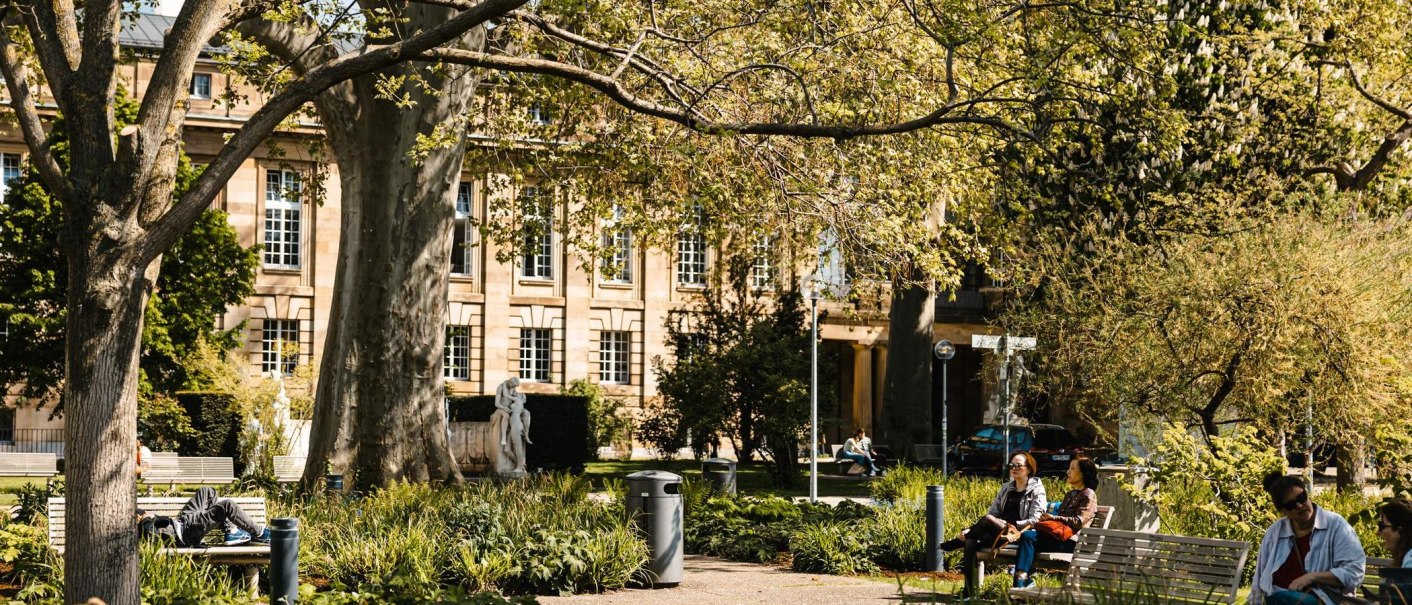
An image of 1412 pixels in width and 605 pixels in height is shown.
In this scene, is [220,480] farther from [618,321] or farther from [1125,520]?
[618,321]

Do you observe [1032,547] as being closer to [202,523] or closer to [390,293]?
[202,523]

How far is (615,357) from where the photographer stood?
56031mm

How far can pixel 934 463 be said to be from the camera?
34.0 metres

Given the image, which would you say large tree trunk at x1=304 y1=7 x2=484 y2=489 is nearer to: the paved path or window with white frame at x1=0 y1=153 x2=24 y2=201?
the paved path

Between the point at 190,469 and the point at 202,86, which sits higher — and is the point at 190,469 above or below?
below

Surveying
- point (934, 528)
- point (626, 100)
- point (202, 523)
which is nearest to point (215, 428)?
point (202, 523)

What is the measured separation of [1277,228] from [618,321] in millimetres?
37396

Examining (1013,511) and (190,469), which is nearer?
(1013,511)

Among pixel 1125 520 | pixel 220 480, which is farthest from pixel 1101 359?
pixel 220 480

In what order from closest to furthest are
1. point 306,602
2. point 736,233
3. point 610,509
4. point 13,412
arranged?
point 306,602 < point 610,509 < point 736,233 < point 13,412

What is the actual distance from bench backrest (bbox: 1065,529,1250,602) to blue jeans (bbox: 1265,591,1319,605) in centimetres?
50

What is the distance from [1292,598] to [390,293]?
13025 millimetres

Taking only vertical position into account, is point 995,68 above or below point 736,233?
above

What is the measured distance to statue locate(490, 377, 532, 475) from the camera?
27031 millimetres
